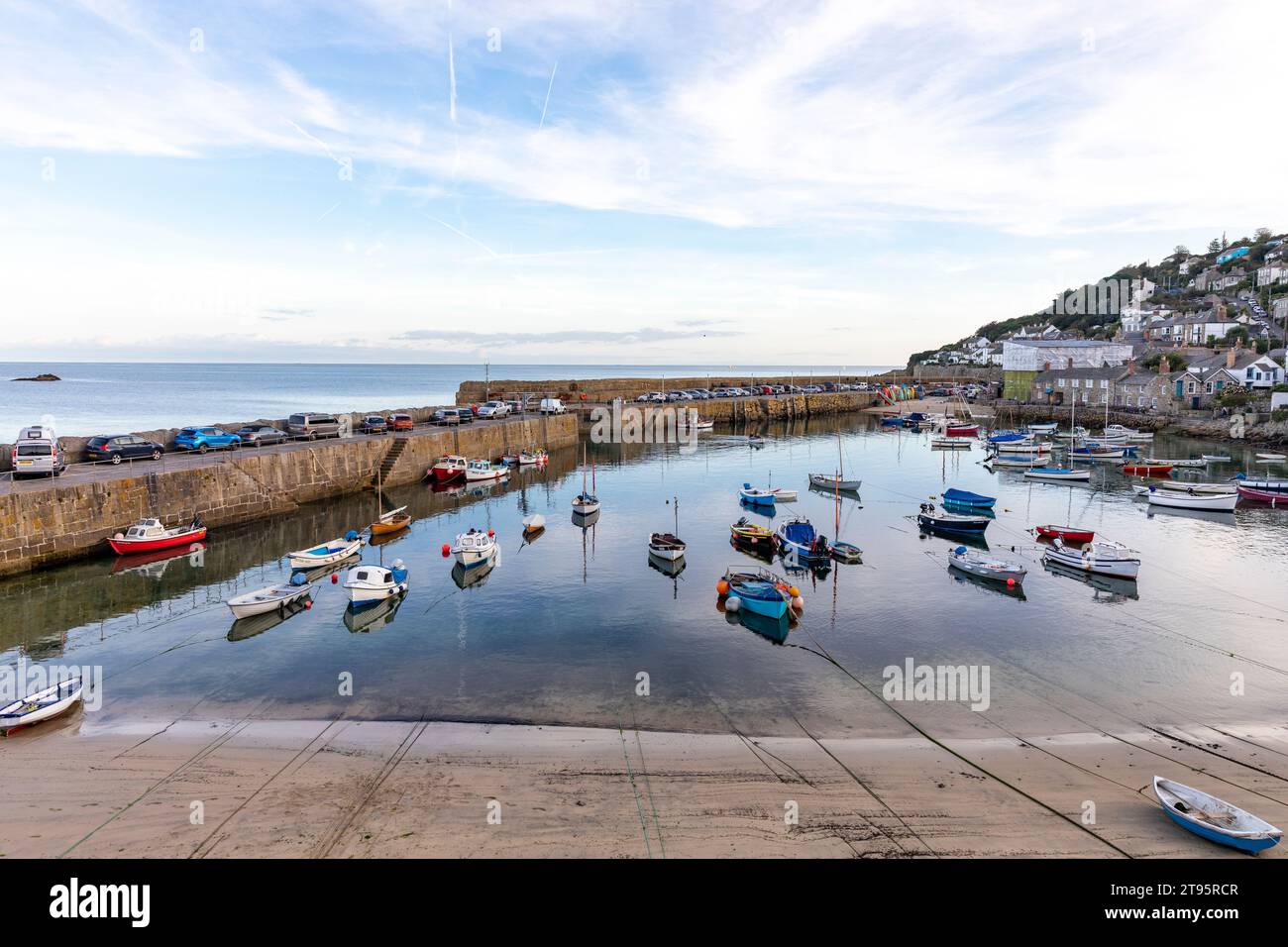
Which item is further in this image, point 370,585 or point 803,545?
point 803,545

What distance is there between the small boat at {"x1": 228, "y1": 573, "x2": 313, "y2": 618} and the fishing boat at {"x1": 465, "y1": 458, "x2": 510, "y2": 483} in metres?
24.9

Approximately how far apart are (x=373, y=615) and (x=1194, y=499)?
45299mm

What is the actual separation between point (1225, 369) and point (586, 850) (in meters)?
98.9

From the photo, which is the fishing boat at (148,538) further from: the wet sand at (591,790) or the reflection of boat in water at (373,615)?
the wet sand at (591,790)

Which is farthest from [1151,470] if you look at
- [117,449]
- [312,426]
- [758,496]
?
[117,449]

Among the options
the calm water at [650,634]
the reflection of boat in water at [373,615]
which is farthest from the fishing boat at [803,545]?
the reflection of boat in water at [373,615]

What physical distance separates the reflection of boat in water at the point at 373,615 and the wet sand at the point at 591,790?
22.3 feet

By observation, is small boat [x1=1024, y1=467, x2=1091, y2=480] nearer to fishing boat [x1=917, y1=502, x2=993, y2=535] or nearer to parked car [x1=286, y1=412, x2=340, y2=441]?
fishing boat [x1=917, y1=502, x2=993, y2=535]

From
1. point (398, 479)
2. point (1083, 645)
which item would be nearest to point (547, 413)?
point (398, 479)

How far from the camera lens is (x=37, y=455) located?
104 feet

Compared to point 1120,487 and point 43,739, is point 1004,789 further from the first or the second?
point 1120,487

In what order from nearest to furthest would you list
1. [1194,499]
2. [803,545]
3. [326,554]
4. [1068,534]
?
[326,554] → [803,545] → [1068,534] → [1194,499]

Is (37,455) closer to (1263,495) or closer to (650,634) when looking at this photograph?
(650,634)

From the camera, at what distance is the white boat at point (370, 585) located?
2428cm
